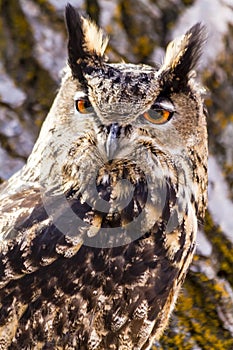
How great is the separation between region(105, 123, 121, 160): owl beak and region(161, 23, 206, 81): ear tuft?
0.29 m

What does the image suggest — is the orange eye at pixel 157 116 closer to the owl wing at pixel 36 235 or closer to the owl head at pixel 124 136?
the owl head at pixel 124 136

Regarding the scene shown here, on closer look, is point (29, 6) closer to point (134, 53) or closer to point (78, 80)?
point (134, 53)

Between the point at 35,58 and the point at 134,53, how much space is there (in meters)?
0.50

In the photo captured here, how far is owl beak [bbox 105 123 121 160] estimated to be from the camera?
2363 mm

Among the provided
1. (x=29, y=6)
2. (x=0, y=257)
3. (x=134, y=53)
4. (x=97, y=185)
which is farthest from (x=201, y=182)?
(x=29, y=6)

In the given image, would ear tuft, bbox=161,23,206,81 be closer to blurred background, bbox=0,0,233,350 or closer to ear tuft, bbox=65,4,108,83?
ear tuft, bbox=65,4,108,83

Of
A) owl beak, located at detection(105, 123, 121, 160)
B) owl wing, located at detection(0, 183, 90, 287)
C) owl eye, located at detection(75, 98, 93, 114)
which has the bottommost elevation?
owl wing, located at detection(0, 183, 90, 287)

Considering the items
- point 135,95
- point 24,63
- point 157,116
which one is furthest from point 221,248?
point 24,63

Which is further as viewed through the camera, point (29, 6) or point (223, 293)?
point (29, 6)

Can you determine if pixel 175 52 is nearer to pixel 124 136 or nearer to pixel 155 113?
pixel 155 113

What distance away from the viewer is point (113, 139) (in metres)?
2.36

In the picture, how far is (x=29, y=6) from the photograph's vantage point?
3.71 m

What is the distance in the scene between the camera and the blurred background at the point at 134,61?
3.36 metres

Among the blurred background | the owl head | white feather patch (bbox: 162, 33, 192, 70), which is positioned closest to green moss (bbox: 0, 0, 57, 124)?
the blurred background
